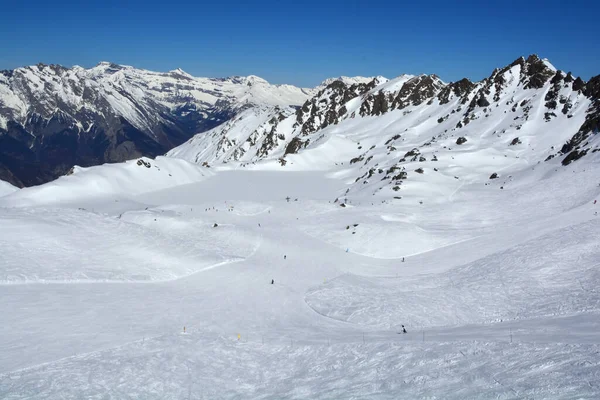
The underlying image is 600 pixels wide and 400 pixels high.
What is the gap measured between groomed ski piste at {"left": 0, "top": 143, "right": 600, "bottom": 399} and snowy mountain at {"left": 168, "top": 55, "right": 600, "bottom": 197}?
17285mm

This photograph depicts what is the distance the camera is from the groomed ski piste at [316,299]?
1930cm

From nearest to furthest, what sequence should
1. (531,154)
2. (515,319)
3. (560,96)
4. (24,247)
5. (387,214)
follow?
1. (515,319)
2. (24,247)
3. (387,214)
4. (531,154)
5. (560,96)

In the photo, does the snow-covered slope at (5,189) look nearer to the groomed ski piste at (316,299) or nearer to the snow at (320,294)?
the snow at (320,294)

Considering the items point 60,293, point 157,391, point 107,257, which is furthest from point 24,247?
point 157,391

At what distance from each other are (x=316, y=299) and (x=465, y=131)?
9415 cm

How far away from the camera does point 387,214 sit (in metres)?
58.8

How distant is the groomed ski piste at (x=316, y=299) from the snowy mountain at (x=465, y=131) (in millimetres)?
17285

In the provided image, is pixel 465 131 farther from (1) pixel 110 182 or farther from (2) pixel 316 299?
(2) pixel 316 299

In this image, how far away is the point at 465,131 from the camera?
11331 cm

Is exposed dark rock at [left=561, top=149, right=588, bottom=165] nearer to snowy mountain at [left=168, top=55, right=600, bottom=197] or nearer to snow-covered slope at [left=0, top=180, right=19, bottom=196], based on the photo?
snowy mountain at [left=168, top=55, right=600, bottom=197]

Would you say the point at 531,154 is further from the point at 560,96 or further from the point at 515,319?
the point at 515,319

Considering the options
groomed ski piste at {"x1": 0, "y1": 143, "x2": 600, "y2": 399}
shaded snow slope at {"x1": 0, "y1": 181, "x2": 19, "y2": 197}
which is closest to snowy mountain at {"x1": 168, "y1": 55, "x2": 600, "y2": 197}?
groomed ski piste at {"x1": 0, "y1": 143, "x2": 600, "y2": 399}

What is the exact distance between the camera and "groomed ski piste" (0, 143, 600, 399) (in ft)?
63.3

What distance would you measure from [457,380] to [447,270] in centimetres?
2356
